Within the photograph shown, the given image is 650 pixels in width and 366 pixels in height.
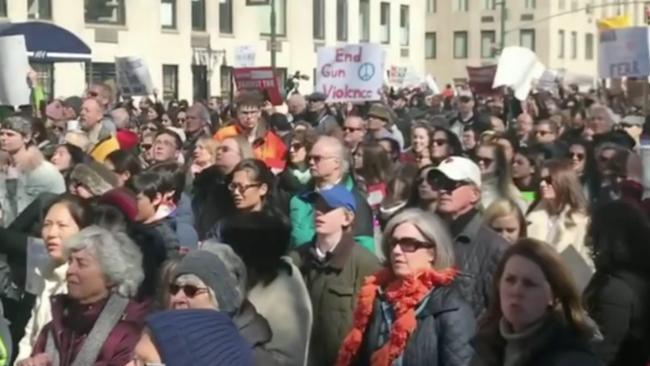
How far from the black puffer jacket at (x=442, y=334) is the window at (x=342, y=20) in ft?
135

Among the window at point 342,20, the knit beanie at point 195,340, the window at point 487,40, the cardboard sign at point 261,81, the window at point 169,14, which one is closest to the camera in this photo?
the knit beanie at point 195,340

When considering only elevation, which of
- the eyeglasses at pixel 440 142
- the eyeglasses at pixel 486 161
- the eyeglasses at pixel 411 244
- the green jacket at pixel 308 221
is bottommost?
the green jacket at pixel 308 221

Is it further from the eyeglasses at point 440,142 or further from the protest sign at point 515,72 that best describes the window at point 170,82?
the eyeglasses at point 440,142

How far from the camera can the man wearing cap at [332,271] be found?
20.9ft

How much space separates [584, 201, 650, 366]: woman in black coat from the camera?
507 cm

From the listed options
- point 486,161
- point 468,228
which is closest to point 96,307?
point 468,228

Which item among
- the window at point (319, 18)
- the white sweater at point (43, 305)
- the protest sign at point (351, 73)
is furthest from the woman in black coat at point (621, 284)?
the window at point (319, 18)

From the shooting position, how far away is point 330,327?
6.36 meters

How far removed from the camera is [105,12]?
120 feet

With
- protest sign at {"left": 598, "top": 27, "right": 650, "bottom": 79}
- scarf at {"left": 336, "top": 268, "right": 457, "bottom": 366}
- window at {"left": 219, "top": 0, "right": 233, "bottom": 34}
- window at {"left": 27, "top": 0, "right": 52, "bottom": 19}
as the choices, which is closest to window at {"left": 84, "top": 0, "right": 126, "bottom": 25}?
window at {"left": 27, "top": 0, "right": 52, "bottom": 19}

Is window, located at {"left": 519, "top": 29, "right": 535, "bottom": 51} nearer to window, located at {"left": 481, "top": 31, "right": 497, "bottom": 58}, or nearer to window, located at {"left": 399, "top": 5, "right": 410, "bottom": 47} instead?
window, located at {"left": 481, "top": 31, "right": 497, "bottom": 58}

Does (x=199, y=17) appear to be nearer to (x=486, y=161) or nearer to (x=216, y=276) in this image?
(x=486, y=161)

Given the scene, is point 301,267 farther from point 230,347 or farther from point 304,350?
point 230,347

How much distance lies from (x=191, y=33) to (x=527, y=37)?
34.2 metres
